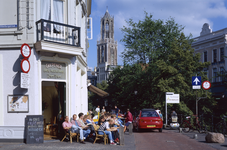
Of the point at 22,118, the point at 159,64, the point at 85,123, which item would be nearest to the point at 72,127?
the point at 85,123

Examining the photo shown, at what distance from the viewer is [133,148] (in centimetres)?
1127

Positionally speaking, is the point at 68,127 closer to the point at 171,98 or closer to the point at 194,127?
the point at 194,127

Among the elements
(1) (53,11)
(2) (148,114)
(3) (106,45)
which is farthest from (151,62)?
(3) (106,45)

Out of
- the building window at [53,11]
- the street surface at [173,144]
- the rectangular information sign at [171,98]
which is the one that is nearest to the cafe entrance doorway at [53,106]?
the building window at [53,11]

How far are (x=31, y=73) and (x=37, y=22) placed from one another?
7.35 ft

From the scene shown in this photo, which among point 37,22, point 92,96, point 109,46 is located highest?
point 109,46

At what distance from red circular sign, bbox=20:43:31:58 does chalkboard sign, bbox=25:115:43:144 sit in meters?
2.59

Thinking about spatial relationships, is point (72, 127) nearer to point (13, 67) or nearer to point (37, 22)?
point (13, 67)

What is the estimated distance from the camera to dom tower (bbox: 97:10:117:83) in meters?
167

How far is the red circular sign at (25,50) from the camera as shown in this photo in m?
12.0

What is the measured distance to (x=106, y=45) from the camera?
167625 mm

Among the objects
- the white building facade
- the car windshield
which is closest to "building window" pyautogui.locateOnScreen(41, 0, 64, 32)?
the white building facade

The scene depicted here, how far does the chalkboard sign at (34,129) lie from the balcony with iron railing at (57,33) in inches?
136

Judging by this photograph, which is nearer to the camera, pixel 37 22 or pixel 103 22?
pixel 37 22
